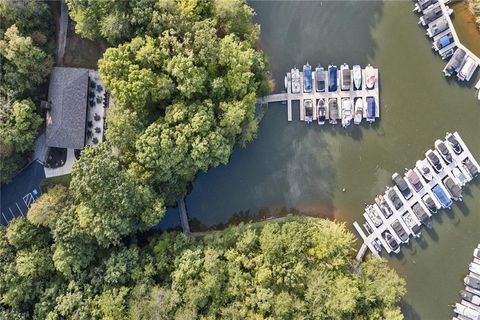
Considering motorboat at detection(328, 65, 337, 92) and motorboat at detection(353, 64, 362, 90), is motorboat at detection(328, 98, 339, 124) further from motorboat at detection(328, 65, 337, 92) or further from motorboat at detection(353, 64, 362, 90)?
motorboat at detection(353, 64, 362, 90)

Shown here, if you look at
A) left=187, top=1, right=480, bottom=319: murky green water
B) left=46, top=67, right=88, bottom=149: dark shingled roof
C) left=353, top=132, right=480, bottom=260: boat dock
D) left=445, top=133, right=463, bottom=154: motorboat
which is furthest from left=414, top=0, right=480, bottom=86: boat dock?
left=46, top=67, right=88, bottom=149: dark shingled roof

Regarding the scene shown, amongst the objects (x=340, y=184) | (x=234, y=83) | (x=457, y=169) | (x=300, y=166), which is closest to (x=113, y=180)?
(x=234, y=83)

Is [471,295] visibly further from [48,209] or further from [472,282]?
[48,209]

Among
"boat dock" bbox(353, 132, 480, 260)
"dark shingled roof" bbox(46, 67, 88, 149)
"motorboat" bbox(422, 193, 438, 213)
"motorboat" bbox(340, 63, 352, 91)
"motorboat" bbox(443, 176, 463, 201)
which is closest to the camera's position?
"dark shingled roof" bbox(46, 67, 88, 149)

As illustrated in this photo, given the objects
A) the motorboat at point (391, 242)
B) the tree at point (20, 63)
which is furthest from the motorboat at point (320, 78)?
the tree at point (20, 63)

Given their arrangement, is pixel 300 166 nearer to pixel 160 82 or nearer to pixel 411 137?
pixel 411 137

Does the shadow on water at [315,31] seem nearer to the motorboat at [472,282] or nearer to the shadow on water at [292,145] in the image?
the shadow on water at [292,145]

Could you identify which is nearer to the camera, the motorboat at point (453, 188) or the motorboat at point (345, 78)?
the motorboat at point (453, 188)
